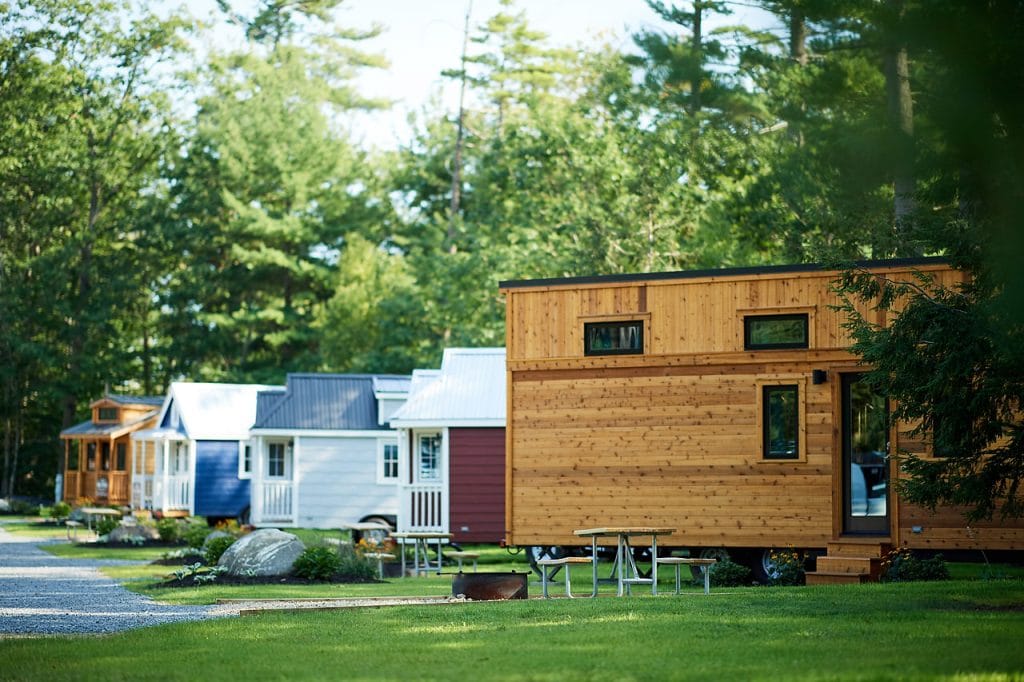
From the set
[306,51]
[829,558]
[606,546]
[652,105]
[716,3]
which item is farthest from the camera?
[306,51]

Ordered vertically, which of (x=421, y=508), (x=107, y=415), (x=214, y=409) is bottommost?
(x=421, y=508)

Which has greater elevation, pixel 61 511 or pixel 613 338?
pixel 613 338

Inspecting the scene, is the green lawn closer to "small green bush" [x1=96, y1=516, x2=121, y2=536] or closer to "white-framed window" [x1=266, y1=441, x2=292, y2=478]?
"small green bush" [x1=96, y1=516, x2=121, y2=536]

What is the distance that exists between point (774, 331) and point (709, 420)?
1485mm

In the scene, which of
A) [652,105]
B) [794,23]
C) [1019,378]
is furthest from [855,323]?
[652,105]

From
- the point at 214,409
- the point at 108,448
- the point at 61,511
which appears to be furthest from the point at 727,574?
the point at 108,448

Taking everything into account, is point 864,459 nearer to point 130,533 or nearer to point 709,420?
point 709,420

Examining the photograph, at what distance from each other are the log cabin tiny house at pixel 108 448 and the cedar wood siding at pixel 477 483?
60.4 ft

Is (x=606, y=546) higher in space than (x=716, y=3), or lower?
lower

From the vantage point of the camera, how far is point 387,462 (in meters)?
31.0

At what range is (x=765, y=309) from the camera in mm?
18234

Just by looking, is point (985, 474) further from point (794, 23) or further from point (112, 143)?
point (112, 143)

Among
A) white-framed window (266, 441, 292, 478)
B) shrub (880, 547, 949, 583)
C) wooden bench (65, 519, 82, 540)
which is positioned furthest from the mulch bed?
wooden bench (65, 519, 82, 540)

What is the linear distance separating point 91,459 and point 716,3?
1110 inches
